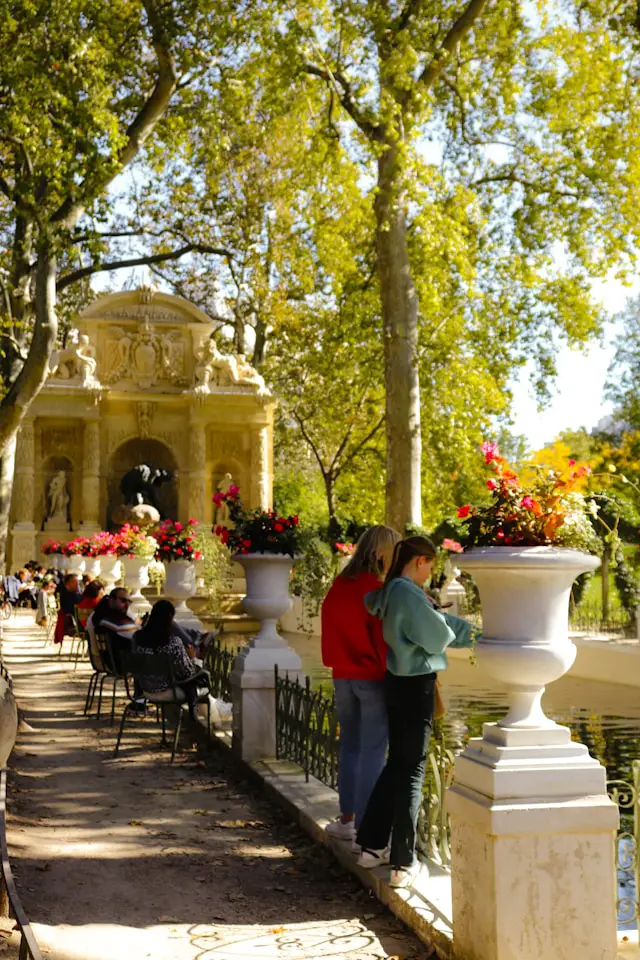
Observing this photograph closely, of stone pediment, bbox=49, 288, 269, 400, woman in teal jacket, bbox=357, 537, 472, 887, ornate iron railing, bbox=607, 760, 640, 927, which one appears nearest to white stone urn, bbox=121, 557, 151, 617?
ornate iron railing, bbox=607, 760, 640, 927

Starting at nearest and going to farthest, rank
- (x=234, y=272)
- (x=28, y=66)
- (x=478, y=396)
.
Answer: (x=28, y=66), (x=478, y=396), (x=234, y=272)

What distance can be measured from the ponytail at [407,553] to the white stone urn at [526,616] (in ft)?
2.77

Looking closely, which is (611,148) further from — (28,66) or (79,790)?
(79,790)

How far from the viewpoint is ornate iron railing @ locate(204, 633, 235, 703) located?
11.4m

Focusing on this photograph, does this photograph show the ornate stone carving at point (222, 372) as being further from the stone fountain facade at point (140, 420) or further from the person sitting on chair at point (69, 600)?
the person sitting on chair at point (69, 600)

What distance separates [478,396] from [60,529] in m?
14.2

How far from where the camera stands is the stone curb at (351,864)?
4.94 metres

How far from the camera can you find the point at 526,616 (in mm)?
4547

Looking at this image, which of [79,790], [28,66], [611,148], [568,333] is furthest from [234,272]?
[79,790]

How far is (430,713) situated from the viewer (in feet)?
18.0

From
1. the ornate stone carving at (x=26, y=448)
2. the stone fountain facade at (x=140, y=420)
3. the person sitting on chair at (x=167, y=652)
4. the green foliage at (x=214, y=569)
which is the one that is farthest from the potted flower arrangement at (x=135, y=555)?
the ornate stone carving at (x=26, y=448)

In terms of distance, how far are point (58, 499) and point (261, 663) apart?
1091 inches

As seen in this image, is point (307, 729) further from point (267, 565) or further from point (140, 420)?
point (140, 420)

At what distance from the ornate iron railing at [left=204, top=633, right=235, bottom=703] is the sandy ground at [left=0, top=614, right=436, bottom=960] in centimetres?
133
